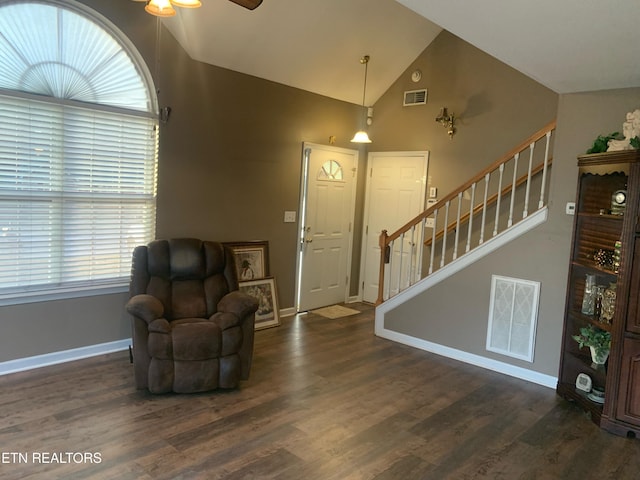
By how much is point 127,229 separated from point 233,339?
4.94ft

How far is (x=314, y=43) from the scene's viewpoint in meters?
4.84

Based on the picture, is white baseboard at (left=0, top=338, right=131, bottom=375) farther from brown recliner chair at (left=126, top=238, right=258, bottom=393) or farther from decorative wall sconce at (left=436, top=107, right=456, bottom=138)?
decorative wall sconce at (left=436, top=107, right=456, bottom=138)

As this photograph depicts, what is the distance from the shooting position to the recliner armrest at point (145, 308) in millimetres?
3314

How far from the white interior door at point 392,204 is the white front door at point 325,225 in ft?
0.85

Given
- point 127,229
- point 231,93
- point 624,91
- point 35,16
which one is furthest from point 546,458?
point 35,16

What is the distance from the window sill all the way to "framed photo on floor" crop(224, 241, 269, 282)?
1.20 m

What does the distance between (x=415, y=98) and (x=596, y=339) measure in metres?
3.48

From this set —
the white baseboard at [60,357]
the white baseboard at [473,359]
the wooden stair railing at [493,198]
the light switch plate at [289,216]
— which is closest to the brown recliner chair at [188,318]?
the white baseboard at [60,357]

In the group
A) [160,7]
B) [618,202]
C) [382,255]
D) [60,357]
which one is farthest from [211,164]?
[618,202]

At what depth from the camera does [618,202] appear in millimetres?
3318

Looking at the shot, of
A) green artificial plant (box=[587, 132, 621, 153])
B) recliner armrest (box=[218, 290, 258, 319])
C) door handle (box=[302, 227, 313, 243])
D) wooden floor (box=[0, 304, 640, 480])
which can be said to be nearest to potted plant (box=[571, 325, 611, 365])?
wooden floor (box=[0, 304, 640, 480])

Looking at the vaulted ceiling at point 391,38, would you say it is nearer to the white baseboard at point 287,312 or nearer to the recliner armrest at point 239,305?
the recliner armrest at point 239,305

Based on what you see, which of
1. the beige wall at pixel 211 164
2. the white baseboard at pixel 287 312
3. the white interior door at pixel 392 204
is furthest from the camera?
the white interior door at pixel 392 204

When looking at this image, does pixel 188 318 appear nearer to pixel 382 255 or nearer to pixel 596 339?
pixel 382 255
